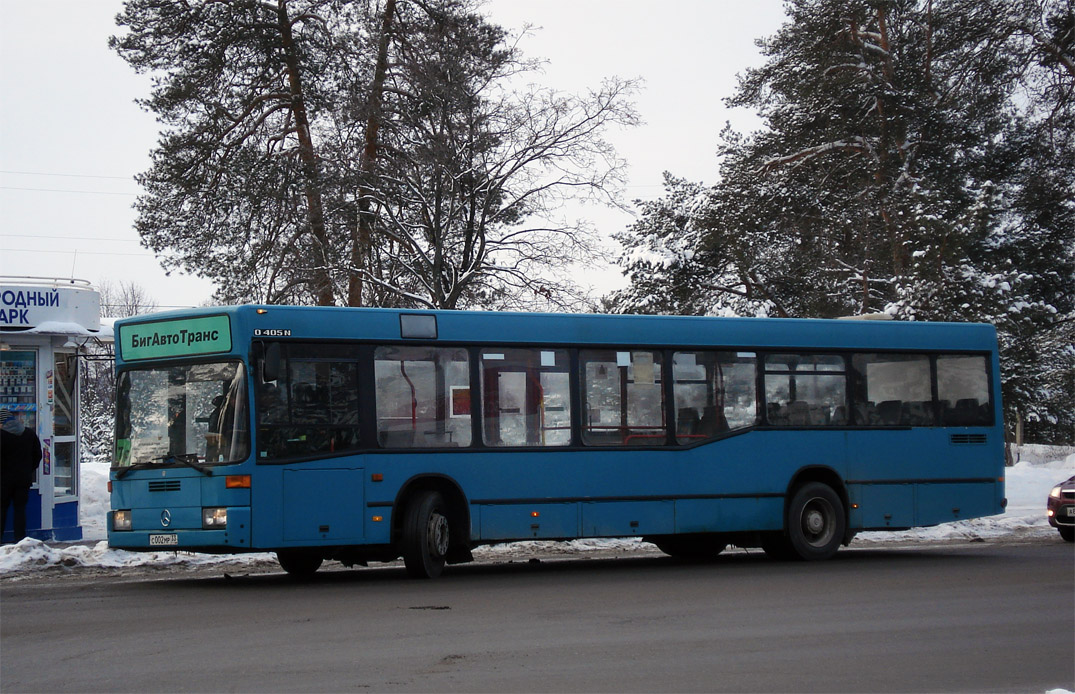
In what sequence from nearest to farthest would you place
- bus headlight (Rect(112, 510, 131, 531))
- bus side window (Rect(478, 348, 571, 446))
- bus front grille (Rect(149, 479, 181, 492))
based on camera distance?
bus front grille (Rect(149, 479, 181, 492)) → bus headlight (Rect(112, 510, 131, 531)) → bus side window (Rect(478, 348, 571, 446))

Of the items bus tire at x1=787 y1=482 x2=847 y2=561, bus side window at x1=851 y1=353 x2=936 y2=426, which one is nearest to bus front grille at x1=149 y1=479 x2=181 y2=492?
bus tire at x1=787 y1=482 x2=847 y2=561

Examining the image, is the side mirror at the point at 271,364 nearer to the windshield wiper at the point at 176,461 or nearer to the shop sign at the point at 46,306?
the windshield wiper at the point at 176,461

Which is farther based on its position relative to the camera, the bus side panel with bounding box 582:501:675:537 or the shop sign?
the shop sign

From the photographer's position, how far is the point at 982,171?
32.2 metres

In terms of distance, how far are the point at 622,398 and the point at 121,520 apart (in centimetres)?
583

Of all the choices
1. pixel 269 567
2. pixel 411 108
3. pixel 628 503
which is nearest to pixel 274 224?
pixel 411 108

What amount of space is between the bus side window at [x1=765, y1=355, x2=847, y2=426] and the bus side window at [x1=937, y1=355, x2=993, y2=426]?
168 cm

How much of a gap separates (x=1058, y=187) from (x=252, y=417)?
81.4 feet

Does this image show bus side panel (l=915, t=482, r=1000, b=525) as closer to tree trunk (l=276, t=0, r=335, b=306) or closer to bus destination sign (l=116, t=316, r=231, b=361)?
bus destination sign (l=116, t=316, r=231, b=361)

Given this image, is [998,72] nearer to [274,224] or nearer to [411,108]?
[411,108]

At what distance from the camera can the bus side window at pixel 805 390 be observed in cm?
1579

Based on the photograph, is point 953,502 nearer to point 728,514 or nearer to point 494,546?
point 728,514

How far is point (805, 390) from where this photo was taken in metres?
16.0

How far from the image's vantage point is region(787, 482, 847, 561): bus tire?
1570 cm
